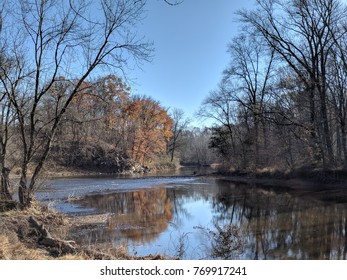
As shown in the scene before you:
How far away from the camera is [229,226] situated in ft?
38.4

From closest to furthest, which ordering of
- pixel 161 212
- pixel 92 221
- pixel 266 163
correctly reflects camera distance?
pixel 92 221
pixel 161 212
pixel 266 163

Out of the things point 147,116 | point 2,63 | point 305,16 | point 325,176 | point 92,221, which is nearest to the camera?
point 2,63

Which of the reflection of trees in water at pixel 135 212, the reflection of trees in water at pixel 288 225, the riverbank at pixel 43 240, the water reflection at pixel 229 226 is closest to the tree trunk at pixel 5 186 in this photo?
the riverbank at pixel 43 240

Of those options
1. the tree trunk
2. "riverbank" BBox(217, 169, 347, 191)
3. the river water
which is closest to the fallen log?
the river water

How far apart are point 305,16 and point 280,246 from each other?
22100mm

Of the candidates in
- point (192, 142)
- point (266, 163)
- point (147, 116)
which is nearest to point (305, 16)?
point (266, 163)

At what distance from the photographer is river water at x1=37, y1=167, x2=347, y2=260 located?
391 inches

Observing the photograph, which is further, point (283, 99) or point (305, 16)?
point (283, 99)

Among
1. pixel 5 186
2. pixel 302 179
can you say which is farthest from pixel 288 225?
pixel 302 179

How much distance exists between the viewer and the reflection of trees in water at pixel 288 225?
967 centimetres

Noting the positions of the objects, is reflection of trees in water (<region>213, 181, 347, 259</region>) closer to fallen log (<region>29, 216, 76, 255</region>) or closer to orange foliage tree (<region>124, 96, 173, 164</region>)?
fallen log (<region>29, 216, 76, 255</region>)

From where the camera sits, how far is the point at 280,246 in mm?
10328

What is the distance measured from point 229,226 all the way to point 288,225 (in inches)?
114

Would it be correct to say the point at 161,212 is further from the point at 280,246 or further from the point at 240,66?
the point at 240,66
